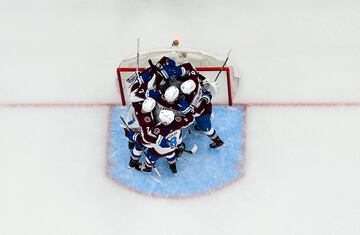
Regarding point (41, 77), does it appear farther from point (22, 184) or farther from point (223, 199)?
point (223, 199)

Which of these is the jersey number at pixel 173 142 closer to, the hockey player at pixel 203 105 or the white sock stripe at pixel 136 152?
the hockey player at pixel 203 105

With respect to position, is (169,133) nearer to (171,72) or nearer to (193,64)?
(171,72)

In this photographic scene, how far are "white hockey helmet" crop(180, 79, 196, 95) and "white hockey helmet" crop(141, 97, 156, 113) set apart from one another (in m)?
0.23

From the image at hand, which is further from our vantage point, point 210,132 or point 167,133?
point 210,132

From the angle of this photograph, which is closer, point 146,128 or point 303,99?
point 146,128

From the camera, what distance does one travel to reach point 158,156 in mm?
9328

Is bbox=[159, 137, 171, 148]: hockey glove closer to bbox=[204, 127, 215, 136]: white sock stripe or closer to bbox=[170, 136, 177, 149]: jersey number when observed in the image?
bbox=[170, 136, 177, 149]: jersey number

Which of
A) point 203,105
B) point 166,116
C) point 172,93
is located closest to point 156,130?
point 166,116

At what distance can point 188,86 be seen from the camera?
9023 millimetres

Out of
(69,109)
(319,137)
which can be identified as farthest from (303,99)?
(69,109)

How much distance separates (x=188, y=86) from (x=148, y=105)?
0.32m

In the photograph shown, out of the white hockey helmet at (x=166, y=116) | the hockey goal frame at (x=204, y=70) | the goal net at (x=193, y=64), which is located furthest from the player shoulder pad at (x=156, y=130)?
the goal net at (x=193, y=64)

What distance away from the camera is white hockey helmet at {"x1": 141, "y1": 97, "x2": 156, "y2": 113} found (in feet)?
29.3

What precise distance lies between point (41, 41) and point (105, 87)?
72cm
